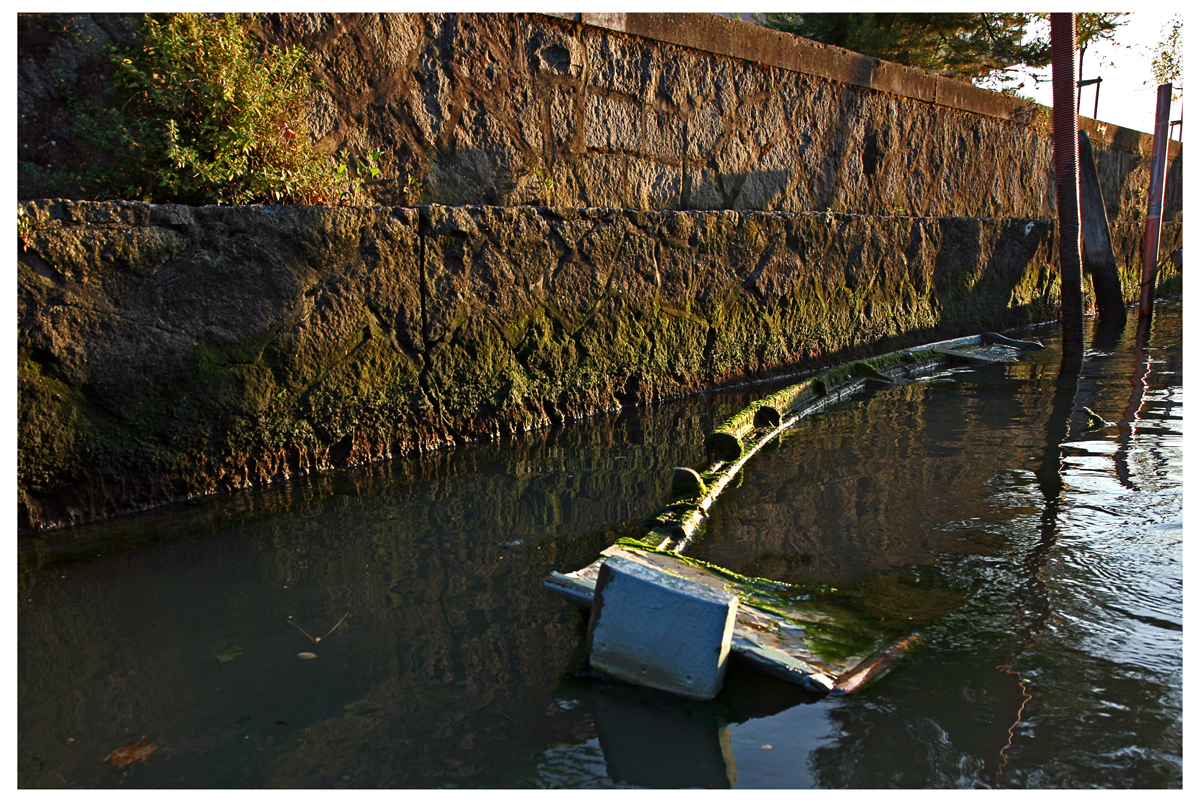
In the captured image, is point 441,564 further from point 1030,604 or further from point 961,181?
point 961,181

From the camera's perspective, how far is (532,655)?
229 centimetres

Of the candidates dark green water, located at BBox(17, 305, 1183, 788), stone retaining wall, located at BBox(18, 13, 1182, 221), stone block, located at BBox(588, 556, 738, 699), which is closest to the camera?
dark green water, located at BBox(17, 305, 1183, 788)

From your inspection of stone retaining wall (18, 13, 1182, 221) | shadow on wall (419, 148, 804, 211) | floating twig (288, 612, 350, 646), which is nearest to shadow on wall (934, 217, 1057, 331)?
stone retaining wall (18, 13, 1182, 221)

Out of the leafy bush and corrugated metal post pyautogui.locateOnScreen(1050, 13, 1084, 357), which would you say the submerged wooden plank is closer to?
the leafy bush

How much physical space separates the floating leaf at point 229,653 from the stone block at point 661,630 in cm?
106

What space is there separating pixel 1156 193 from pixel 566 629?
10600 mm

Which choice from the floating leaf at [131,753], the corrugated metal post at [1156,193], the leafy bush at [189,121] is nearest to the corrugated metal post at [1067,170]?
the corrugated metal post at [1156,193]

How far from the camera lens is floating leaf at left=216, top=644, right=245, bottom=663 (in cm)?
230

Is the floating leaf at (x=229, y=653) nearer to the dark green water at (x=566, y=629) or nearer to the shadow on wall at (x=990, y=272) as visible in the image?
the dark green water at (x=566, y=629)

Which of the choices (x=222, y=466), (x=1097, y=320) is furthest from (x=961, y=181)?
(x=222, y=466)

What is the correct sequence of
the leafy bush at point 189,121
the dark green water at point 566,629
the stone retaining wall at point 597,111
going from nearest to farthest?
the dark green water at point 566,629
the leafy bush at point 189,121
the stone retaining wall at point 597,111

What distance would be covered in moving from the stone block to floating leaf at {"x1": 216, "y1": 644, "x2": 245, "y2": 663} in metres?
1.06

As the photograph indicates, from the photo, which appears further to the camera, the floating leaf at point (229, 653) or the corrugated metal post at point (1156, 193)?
the corrugated metal post at point (1156, 193)

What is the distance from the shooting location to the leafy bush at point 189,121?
363 cm
